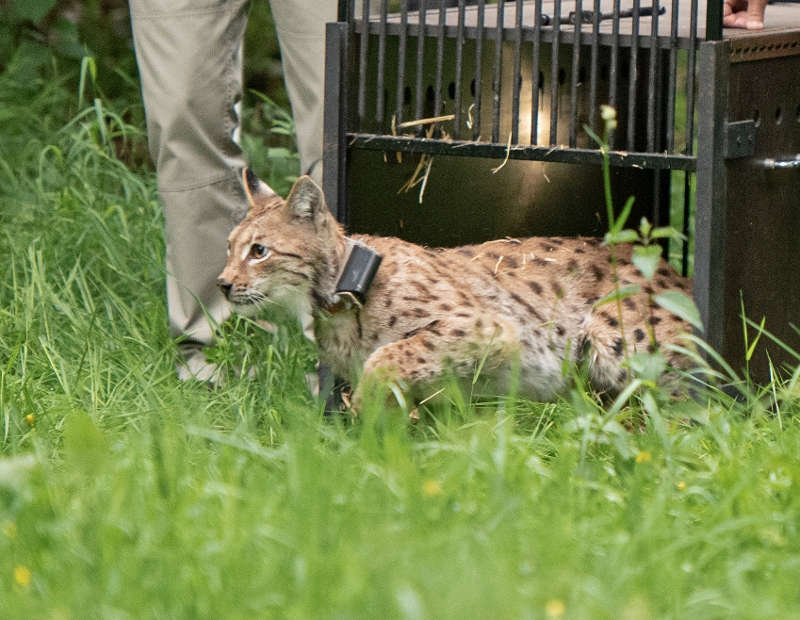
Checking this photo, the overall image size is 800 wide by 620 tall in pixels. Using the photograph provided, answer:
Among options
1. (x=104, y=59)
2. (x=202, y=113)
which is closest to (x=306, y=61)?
(x=202, y=113)

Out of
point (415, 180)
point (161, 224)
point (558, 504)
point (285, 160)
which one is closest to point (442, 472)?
point (558, 504)

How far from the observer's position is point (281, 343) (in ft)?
14.8

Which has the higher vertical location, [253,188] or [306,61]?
[306,61]

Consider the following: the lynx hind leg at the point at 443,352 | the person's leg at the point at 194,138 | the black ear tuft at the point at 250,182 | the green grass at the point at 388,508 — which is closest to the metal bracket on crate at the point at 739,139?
the green grass at the point at 388,508

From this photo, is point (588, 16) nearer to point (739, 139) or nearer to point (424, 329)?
point (739, 139)

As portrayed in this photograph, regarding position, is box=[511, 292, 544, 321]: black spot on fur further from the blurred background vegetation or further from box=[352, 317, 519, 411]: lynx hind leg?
the blurred background vegetation

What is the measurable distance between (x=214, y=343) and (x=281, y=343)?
0.36 meters

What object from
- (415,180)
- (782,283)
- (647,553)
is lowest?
(647,553)

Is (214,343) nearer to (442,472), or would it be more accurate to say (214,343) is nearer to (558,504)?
(442,472)

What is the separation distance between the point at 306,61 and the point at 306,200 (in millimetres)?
717

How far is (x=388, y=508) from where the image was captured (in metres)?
2.91

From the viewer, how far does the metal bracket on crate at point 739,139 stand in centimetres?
363

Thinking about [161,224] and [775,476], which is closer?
[775,476]

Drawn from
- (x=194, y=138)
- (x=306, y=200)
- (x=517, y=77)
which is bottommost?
(x=306, y=200)
